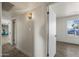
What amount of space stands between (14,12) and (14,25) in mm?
315

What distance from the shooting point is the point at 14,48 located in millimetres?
2453

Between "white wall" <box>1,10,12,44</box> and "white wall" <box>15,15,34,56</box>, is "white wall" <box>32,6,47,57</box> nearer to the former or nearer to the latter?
"white wall" <box>15,15,34,56</box>

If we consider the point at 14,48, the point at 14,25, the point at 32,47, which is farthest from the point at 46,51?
the point at 14,25

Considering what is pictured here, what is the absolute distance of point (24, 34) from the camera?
274 cm

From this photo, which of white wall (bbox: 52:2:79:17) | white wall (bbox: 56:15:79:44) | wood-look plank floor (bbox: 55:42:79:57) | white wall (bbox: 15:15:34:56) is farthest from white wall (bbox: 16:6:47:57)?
white wall (bbox: 56:15:79:44)

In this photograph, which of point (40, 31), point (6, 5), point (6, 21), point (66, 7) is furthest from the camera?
point (66, 7)

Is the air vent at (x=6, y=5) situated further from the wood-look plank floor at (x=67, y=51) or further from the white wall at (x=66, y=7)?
the wood-look plank floor at (x=67, y=51)

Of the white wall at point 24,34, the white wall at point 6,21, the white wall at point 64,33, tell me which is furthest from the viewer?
the white wall at point 64,33

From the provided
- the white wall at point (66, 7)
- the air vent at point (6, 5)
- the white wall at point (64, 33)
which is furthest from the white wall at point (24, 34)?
the white wall at point (64, 33)

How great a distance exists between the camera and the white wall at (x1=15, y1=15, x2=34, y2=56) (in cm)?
252

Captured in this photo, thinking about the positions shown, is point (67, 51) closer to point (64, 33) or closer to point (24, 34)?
point (64, 33)

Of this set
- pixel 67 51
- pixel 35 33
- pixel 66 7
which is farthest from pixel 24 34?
pixel 67 51

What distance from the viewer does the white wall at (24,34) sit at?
8.26 feet

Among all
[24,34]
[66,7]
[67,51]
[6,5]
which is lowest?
[67,51]
